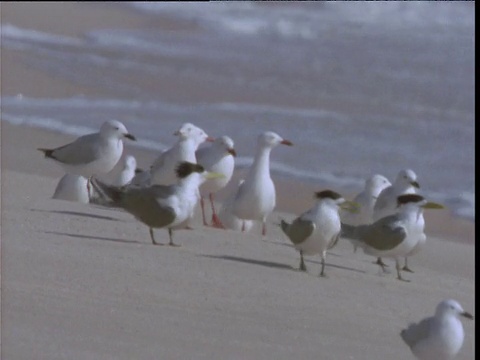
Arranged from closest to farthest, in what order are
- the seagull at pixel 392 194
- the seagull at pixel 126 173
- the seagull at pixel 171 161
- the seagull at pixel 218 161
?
1. the seagull at pixel 392 194
2. the seagull at pixel 171 161
3. the seagull at pixel 218 161
4. the seagull at pixel 126 173

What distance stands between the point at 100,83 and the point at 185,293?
11.0 metres

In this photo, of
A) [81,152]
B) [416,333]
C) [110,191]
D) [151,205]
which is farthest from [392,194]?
[416,333]

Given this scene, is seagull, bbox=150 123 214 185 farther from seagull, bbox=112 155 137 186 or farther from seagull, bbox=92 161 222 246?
seagull, bbox=92 161 222 246

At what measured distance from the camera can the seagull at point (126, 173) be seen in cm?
1297

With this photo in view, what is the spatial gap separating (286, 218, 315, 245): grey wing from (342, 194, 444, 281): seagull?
58 cm

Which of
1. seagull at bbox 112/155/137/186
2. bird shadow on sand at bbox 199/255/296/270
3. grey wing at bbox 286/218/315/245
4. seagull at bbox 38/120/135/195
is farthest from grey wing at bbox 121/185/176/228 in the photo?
seagull at bbox 112/155/137/186

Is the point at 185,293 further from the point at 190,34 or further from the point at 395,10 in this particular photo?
the point at 395,10

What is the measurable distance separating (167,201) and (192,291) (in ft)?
5.20

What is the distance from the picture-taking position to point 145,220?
1042 centimetres

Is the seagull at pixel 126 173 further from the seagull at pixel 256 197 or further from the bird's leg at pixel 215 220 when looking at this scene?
the seagull at pixel 256 197

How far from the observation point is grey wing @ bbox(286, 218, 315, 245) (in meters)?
10.2

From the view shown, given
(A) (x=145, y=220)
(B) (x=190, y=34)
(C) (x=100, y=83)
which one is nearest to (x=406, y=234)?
(A) (x=145, y=220)

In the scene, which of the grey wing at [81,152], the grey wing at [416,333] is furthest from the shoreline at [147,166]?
the grey wing at [416,333]

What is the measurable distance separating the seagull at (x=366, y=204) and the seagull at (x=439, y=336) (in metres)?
4.01
